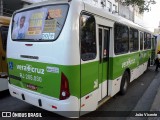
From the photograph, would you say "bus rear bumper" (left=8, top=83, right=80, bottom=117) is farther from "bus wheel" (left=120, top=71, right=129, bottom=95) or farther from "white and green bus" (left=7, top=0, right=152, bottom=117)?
"bus wheel" (left=120, top=71, right=129, bottom=95)

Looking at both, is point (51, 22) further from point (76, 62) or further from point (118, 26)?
point (118, 26)

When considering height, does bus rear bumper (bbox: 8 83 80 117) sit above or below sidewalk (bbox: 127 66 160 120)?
above

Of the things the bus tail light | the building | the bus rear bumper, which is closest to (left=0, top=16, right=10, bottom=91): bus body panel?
the bus rear bumper

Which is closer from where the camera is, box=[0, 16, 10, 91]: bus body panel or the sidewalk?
the sidewalk

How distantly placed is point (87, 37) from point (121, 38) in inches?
90.8

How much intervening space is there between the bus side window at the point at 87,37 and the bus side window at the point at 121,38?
1.41 m

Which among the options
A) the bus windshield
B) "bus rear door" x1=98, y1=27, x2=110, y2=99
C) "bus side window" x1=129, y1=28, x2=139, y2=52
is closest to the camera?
the bus windshield

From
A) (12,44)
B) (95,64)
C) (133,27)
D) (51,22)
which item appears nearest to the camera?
(51,22)

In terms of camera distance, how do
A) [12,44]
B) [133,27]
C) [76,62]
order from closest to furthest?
[76,62], [12,44], [133,27]

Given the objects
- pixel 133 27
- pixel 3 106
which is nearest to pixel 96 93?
pixel 3 106

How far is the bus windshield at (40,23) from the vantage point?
4117mm

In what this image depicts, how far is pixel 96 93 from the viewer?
475 centimetres

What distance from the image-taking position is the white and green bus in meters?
3.95

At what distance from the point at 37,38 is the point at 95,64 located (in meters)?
1.36
